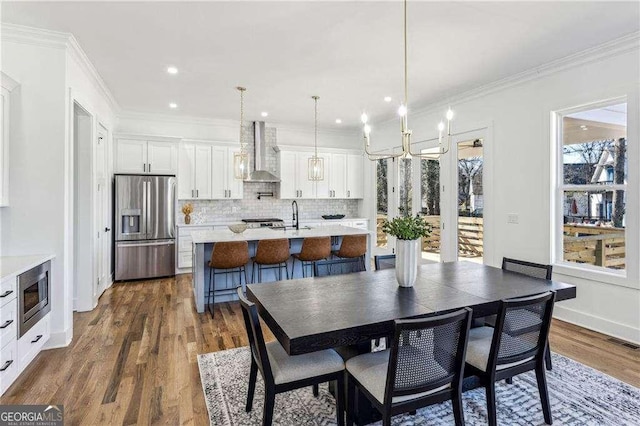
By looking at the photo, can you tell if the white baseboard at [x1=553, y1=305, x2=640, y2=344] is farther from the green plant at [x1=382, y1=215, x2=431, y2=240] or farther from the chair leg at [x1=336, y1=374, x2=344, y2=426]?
the chair leg at [x1=336, y1=374, x2=344, y2=426]

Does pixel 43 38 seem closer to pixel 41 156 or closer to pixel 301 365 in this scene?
pixel 41 156

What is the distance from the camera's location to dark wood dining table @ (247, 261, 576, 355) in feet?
5.57

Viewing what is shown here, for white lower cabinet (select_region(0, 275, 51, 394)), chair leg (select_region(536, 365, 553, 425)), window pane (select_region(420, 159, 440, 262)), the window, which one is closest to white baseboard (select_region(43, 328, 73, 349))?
white lower cabinet (select_region(0, 275, 51, 394))

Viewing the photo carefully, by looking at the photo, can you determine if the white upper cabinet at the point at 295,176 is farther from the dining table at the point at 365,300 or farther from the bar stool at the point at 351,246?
the dining table at the point at 365,300

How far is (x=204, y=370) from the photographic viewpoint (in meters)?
2.78

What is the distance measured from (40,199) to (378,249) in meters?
5.88

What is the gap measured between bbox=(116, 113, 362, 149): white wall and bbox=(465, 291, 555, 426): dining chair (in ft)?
19.8

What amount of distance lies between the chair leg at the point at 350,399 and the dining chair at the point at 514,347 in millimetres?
714

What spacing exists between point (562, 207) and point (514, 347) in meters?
2.75

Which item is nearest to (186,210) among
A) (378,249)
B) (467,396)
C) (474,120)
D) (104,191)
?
(104,191)

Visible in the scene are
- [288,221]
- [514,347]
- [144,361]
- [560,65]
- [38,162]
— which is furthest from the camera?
[288,221]

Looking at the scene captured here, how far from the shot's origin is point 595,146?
3738 millimetres

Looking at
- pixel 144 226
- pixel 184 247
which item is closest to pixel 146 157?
pixel 144 226

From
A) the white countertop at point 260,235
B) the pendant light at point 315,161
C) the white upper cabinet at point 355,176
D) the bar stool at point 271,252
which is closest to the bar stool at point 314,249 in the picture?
the white countertop at point 260,235
